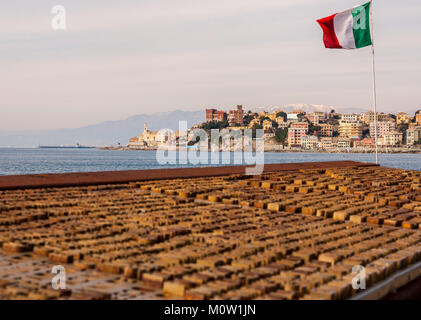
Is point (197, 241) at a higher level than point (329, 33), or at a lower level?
lower

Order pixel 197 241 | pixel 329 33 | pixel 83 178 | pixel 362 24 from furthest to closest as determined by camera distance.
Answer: pixel 329 33, pixel 362 24, pixel 83 178, pixel 197 241

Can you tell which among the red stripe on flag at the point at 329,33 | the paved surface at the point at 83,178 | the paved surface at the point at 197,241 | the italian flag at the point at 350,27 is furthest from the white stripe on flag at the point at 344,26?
the paved surface at the point at 197,241

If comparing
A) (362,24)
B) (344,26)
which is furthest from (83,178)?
(362,24)

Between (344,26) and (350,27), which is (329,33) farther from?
(350,27)

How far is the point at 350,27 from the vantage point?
23922 mm

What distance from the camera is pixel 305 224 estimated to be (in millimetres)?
8391

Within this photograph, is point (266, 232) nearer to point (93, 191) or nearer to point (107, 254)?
point (107, 254)

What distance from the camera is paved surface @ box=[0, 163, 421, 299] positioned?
4.99 meters

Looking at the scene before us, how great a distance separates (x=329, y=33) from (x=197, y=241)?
62.8 ft

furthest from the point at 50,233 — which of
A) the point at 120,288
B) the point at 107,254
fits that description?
the point at 120,288

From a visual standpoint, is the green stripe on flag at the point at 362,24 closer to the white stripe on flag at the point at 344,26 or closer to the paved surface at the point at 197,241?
the white stripe on flag at the point at 344,26

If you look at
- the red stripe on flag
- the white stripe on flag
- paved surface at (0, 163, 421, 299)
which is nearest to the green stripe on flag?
the white stripe on flag

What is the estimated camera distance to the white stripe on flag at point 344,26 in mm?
23859
